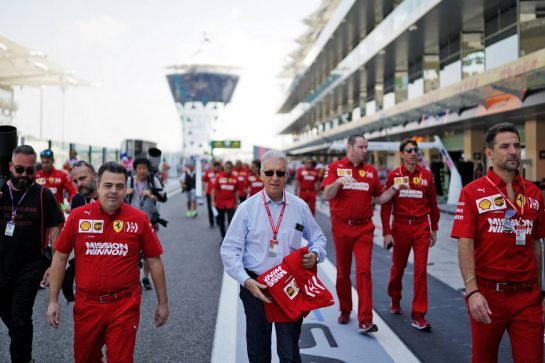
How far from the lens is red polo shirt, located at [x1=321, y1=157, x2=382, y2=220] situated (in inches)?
228

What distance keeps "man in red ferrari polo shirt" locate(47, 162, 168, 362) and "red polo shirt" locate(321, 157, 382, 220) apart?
8.99 ft

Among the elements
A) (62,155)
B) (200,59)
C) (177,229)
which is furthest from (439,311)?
(200,59)

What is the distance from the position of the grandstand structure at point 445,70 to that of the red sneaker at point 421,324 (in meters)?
8.86

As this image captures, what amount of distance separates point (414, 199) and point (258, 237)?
9.41 feet

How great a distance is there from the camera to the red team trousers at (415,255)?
18.1 feet

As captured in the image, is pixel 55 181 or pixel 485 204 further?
pixel 55 181

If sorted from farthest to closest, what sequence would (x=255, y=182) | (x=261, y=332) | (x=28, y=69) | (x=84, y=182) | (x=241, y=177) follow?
(x=28, y=69) < (x=255, y=182) < (x=241, y=177) < (x=84, y=182) < (x=261, y=332)

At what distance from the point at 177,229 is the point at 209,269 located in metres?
6.04

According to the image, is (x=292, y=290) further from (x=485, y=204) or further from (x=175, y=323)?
(x=175, y=323)

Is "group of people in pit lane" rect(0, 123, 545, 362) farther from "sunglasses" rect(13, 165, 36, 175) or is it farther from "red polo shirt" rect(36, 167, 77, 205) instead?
"red polo shirt" rect(36, 167, 77, 205)

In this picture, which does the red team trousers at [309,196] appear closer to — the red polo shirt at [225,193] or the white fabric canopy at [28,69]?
the red polo shirt at [225,193]

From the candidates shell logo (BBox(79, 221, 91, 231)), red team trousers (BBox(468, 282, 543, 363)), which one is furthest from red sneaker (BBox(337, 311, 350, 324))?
shell logo (BBox(79, 221, 91, 231))

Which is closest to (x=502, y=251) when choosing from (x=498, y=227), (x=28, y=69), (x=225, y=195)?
(x=498, y=227)

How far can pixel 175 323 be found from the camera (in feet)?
18.9
